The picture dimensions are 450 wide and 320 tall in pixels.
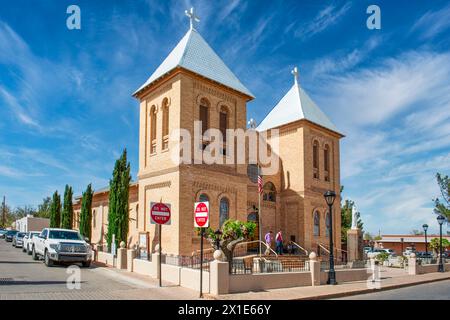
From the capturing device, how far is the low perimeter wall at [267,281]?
14.8 meters

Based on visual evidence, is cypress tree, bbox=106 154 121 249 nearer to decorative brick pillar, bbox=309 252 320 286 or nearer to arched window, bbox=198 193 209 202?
arched window, bbox=198 193 209 202

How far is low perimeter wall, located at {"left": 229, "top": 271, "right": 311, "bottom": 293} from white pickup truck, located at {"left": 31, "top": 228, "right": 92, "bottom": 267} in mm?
9528

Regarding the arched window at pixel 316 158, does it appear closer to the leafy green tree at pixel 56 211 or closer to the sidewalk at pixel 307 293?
the sidewalk at pixel 307 293

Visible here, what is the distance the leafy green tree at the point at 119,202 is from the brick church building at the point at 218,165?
2.88ft

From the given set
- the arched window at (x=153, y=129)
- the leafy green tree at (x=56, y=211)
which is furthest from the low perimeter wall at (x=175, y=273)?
the leafy green tree at (x=56, y=211)

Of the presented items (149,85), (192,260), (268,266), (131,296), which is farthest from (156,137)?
(131,296)

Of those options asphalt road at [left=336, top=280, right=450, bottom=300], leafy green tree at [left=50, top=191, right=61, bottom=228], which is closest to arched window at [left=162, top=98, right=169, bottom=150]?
asphalt road at [left=336, top=280, right=450, bottom=300]

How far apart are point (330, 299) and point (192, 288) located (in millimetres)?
5058

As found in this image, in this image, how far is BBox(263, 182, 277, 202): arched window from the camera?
30406 mm

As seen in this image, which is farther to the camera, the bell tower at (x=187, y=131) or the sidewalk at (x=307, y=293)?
the bell tower at (x=187, y=131)

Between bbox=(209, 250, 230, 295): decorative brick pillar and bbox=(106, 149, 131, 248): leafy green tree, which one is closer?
bbox=(209, 250, 230, 295): decorative brick pillar

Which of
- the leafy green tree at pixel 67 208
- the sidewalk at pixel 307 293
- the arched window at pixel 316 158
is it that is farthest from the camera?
the leafy green tree at pixel 67 208
